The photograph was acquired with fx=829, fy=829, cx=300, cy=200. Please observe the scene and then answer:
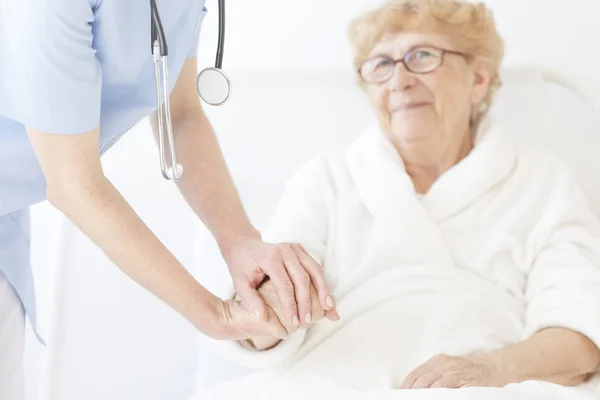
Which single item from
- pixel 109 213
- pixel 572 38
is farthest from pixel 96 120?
pixel 572 38

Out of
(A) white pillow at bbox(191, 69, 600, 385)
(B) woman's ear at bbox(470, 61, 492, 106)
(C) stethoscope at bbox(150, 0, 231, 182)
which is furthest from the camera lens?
(A) white pillow at bbox(191, 69, 600, 385)

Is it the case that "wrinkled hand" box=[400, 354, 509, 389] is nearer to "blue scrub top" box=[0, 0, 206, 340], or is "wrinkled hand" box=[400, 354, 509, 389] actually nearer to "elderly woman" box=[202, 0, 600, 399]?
"elderly woman" box=[202, 0, 600, 399]

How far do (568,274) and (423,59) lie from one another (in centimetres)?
55

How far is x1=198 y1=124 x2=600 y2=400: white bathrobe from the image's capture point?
149 cm

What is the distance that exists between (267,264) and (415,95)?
2.15 feet

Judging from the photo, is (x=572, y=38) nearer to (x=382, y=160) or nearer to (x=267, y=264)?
(x=382, y=160)

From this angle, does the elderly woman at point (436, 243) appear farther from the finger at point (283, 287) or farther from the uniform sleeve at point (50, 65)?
the uniform sleeve at point (50, 65)

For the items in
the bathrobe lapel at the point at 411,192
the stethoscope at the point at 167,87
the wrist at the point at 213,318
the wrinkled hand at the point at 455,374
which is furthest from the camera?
the bathrobe lapel at the point at 411,192

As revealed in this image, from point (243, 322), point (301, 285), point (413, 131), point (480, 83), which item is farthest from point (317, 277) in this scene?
point (480, 83)

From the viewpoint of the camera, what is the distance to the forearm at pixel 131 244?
1126 millimetres

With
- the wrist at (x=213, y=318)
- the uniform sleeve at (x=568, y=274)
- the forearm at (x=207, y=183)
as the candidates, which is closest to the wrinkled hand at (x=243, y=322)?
the wrist at (x=213, y=318)

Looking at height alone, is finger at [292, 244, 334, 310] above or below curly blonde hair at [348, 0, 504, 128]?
below

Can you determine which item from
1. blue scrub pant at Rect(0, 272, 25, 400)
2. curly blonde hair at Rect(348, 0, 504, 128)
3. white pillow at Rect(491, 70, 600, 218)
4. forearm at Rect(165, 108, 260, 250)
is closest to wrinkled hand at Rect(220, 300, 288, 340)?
forearm at Rect(165, 108, 260, 250)

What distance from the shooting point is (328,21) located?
7.98ft
